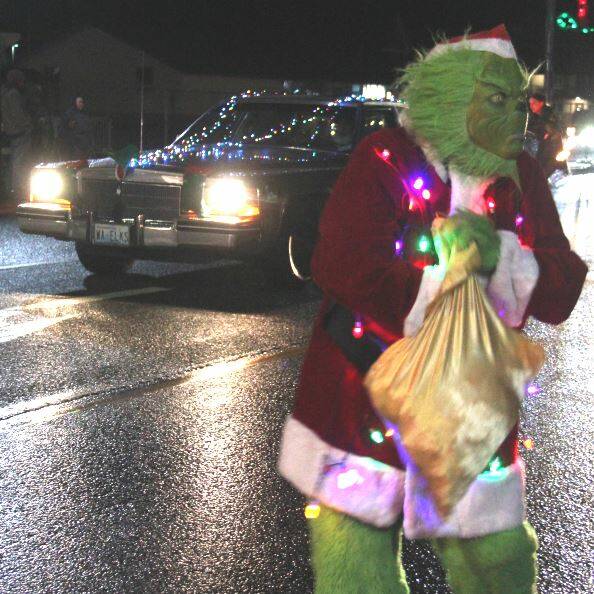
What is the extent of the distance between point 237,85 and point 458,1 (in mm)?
13208

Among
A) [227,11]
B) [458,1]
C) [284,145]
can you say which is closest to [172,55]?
[227,11]

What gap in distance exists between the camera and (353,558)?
2256 mm

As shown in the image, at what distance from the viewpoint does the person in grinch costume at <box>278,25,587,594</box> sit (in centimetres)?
223

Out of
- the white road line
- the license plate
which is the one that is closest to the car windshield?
the license plate

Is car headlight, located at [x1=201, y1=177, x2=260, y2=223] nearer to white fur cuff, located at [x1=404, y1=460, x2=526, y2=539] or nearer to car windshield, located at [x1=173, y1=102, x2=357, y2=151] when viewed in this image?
car windshield, located at [x1=173, y1=102, x2=357, y2=151]

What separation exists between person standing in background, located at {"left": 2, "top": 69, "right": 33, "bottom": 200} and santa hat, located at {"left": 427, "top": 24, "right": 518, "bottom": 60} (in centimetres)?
1467

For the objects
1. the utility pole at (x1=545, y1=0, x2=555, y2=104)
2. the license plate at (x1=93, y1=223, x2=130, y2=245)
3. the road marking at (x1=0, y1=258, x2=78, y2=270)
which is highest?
the utility pole at (x1=545, y1=0, x2=555, y2=104)

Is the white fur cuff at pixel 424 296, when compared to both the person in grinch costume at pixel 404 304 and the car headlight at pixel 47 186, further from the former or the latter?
the car headlight at pixel 47 186

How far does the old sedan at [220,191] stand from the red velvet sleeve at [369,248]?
6.09 m

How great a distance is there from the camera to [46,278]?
9.40 metres

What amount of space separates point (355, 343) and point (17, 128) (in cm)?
1493

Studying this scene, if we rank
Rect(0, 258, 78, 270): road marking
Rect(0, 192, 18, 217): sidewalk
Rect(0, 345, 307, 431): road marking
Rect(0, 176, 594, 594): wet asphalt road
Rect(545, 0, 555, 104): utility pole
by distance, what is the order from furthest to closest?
Rect(545, 0, 555, 104): utility pole
Rect(0, 192, 18, 217): sidewalk
Rect(0, 258, 78, 270): road marking
Rect(0, 345, 307, 431): road marking
Rect(0, 176, 594, 594): wet asphalt road

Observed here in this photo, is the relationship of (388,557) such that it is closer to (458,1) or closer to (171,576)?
(171,576)

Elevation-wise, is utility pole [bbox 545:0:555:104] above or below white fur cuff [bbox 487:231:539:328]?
above
